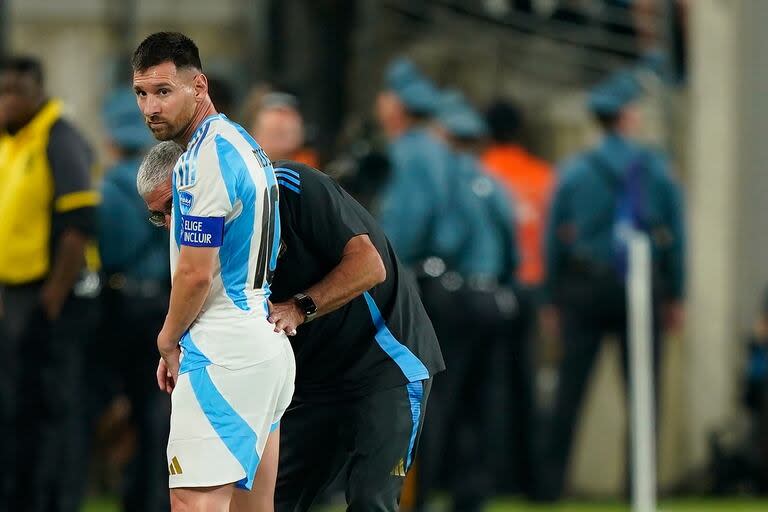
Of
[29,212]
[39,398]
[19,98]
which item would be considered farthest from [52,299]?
[19,98]

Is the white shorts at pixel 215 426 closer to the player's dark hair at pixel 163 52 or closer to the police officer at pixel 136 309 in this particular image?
the player's dark hair at pixel 163 52

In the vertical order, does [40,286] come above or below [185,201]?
below

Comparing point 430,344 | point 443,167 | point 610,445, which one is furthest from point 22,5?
point 430,344

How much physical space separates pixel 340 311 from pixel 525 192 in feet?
22.1

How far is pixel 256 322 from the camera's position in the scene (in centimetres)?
528

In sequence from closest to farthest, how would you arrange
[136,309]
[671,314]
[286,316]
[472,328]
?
[286,316] < [136,309] < [472,328] < [671,314]

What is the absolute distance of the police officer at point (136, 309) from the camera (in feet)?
31.4

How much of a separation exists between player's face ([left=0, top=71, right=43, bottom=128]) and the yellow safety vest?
0.36 feet

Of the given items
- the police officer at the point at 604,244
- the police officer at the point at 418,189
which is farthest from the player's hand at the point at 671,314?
the police officer at the point at 418,189

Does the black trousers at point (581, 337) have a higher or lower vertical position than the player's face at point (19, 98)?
lower

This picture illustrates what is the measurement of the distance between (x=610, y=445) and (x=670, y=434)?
1.55ft

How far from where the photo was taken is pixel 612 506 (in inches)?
493

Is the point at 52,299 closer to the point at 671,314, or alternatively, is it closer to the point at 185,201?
the point at 185,201

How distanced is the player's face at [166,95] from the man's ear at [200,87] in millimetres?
14
